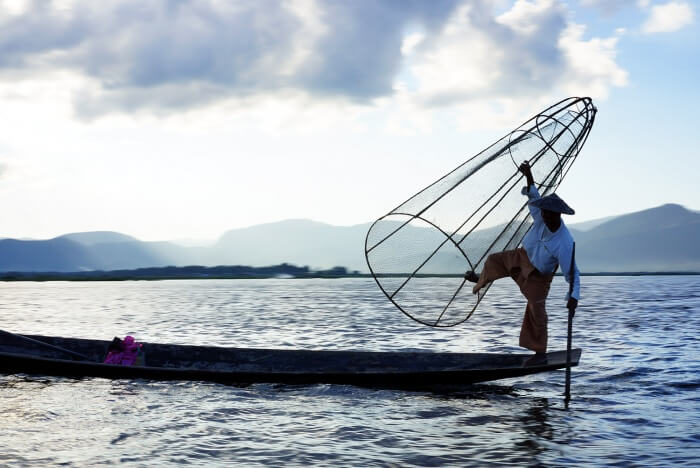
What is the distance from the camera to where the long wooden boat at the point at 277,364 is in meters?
8.33

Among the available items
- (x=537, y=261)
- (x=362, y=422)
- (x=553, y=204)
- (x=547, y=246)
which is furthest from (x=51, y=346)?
(x=553, y=204)

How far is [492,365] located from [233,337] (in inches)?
433

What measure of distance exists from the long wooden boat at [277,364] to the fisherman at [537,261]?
553 mm

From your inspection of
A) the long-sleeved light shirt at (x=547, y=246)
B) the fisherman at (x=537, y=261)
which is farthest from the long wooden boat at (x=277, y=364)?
the long-sleeved light shirt at (x=547, y=246)

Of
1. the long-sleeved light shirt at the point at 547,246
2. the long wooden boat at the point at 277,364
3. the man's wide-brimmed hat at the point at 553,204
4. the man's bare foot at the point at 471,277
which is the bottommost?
the long wooden boat at the point at 277,364

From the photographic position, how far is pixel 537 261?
735 centimetres

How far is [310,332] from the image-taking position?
19844 millimetres

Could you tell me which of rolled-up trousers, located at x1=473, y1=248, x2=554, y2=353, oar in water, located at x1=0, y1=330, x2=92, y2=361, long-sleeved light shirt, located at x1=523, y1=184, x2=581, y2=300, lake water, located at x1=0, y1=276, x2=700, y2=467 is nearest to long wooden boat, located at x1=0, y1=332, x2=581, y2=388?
oar in water, located at x1=0, y1=330, x2=92, y2=361

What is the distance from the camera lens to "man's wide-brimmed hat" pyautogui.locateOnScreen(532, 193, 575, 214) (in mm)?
6844

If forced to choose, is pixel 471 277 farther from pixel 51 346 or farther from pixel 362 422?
pixel 51 346

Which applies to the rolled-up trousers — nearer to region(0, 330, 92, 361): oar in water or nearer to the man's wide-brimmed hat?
the man's wide-brimmed hat

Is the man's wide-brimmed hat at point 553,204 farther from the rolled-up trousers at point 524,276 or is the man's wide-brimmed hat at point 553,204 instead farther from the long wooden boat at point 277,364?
the long wooden boat at point 277,364

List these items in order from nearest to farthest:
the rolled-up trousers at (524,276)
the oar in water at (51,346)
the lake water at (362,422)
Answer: the lake water at (362,422) → the rolled-up trousers at (524,276) → the oar in water at (51,346)

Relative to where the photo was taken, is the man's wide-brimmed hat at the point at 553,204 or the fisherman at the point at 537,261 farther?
the fisherman at the point at 537,261
